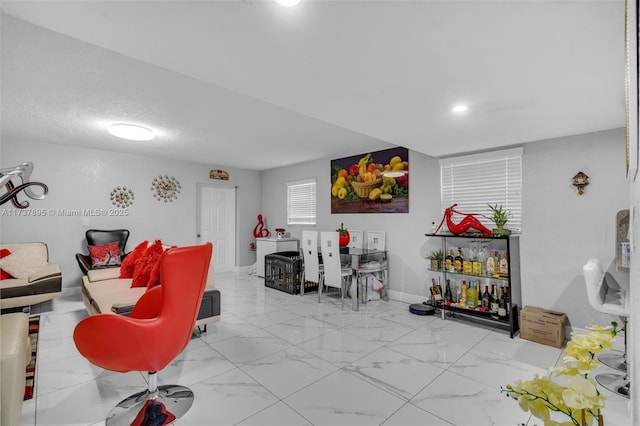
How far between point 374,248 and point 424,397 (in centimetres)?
292

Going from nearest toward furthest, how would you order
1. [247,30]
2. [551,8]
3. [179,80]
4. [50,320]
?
[551,8] < [247,30] < [179,80] < [50,320]

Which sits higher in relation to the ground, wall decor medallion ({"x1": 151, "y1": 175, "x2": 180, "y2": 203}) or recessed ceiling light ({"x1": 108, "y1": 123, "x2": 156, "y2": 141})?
recessed ceiling light ({"x1": 108, "y1": 123, "x2": 156, "y2": 141})

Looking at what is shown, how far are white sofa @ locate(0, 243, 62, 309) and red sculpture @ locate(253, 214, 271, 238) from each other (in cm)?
369

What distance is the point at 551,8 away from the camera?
4.42 ft

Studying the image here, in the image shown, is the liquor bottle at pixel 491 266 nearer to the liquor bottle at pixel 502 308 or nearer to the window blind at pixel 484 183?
the liquor bottle at pixel 502 308

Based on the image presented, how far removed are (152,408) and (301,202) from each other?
4715 millimetres

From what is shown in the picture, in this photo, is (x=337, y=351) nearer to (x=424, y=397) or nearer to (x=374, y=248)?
(x=424, y=397)

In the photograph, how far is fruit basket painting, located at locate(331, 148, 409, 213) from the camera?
4.66 m

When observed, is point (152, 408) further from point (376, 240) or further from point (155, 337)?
point (376, 240)

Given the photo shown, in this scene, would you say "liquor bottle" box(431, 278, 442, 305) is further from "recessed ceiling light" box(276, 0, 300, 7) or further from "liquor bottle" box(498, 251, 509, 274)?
"recessed ceiling light" box(276, 0, 300, 7)

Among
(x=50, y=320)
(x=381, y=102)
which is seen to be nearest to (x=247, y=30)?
(x=381, y=102)

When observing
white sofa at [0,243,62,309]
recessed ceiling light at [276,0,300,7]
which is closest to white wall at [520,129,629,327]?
recessed ceiling light at [276,0,300,7]

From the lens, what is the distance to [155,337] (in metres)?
1.80

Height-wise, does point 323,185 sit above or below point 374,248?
above
